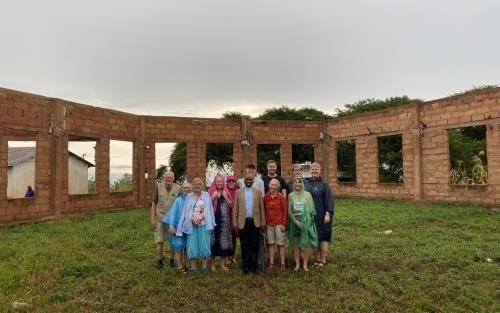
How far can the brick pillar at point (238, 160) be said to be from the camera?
17.4m

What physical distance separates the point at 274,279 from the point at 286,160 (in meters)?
12.9

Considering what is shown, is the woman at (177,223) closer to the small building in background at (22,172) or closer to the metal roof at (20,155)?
the small building in background at (22,172)

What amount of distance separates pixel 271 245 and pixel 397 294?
2035mm

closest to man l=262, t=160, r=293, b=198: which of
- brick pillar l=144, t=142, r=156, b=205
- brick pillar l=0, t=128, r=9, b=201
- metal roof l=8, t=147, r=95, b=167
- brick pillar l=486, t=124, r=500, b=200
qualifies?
brick pillar l=0, t=128, r=9, b=201

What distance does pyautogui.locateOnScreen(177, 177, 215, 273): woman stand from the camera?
19.5 feet

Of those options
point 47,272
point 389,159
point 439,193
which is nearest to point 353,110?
point 389,159

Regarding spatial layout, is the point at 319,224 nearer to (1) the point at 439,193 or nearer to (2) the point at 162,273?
(2) the point at 162,273

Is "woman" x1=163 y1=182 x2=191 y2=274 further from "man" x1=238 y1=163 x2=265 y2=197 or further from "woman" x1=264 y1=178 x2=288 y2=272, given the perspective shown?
"woman" x1=264 y1=178 x2=288 y2=272

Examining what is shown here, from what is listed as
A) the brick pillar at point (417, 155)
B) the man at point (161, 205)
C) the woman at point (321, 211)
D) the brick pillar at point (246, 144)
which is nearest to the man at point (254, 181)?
the woman at point (321, 211)

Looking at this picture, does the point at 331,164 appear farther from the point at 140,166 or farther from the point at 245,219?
the point at 245,219

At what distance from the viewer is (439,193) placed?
45.8 feet

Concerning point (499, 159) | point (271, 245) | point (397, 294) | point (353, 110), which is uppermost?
point (353, 110)

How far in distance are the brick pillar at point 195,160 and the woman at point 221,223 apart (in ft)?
33.8

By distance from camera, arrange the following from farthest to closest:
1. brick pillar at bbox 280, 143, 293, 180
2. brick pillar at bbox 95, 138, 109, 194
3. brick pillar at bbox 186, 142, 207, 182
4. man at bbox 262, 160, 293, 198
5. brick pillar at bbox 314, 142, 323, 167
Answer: brick pillar at bbox 314, 142, 323, 167 < brick pillar at bbox 280, 143, 293, 180 < brick pillar at bbox 186, 142, 207, 182 < brick pillar at bbox 95, 138, 109, 194 < man at bbox 262, 160, 293, 198
